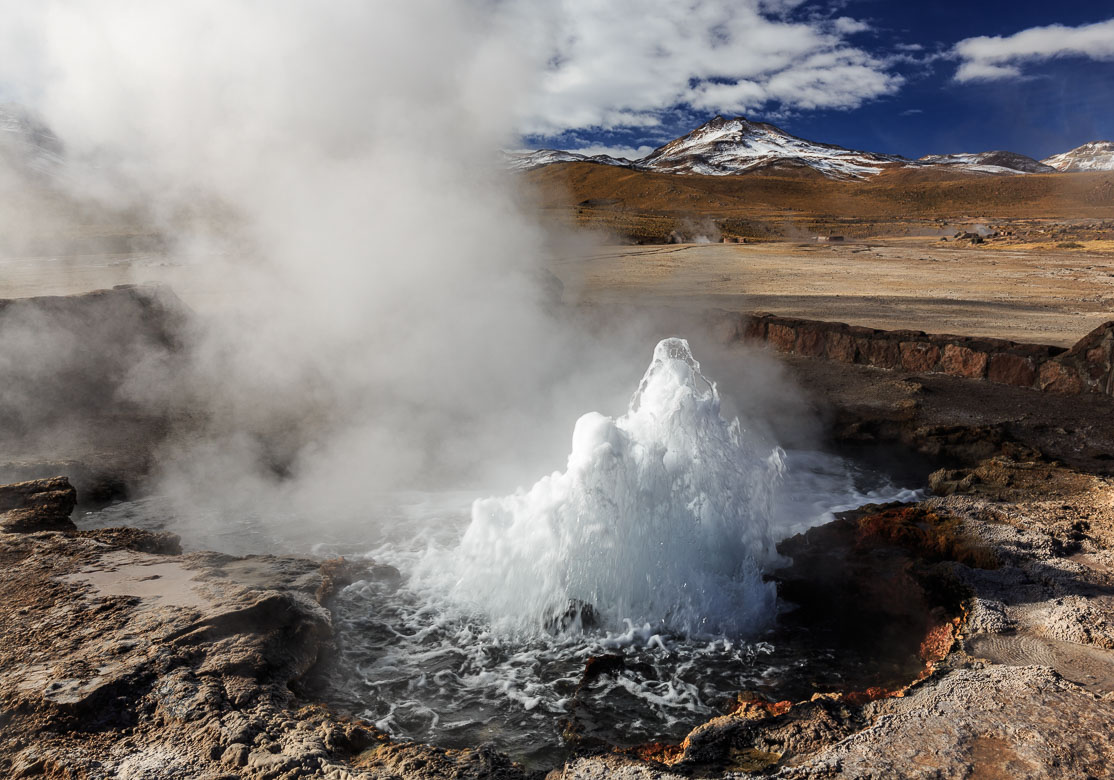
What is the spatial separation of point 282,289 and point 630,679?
6.09m

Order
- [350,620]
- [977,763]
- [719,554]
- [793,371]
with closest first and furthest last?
[977,763], [350,620], [719,554], [793,371]

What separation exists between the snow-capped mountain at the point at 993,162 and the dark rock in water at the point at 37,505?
11516 cm

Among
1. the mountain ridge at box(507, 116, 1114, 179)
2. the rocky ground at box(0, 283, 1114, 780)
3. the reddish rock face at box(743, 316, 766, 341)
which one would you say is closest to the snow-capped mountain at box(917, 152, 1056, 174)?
the mountain ridge at box(507, 116, 1114, 179)

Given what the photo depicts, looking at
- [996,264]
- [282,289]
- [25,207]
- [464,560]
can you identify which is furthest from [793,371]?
[996,264]

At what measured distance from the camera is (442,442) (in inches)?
254

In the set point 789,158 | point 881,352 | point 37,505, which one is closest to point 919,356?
point 881,352

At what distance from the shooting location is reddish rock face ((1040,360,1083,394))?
23.7 feet

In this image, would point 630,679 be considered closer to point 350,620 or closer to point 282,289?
point 350,620

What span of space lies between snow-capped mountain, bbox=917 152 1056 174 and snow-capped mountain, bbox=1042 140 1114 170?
13.7ft

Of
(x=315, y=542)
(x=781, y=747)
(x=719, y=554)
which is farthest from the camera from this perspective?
(x=315, y=542)

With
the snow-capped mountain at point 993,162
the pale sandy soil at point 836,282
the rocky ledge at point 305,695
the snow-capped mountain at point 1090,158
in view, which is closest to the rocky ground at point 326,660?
the rocky ledge at point 305,695

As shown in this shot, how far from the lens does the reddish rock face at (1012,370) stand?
754cm

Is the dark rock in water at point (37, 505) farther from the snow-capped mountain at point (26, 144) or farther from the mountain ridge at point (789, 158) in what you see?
the mountain ridge at point (789, 158)

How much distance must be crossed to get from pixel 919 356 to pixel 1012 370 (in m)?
1.03
